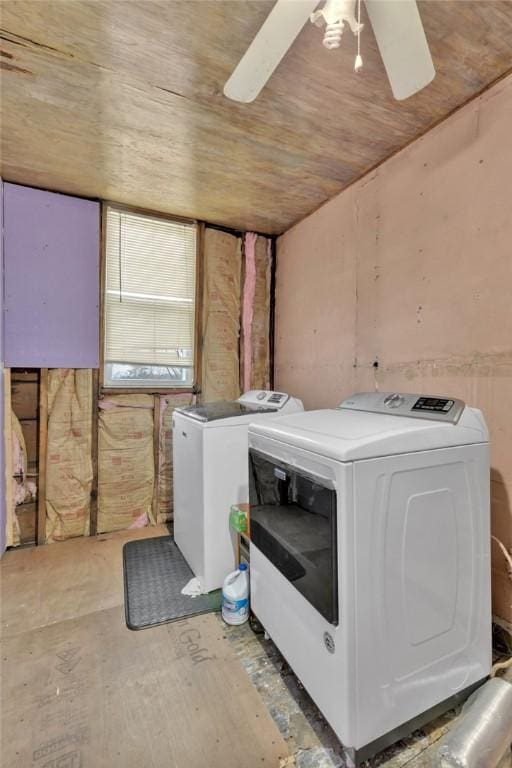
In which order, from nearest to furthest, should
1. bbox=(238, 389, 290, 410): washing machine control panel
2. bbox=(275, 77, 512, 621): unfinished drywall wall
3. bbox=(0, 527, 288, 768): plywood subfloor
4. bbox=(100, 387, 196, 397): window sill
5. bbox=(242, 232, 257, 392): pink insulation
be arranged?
bbox=(0, 527, 288, 768): plywood subfloor
bbox=(275, 77, 512, 621): unfinished drywall wall
bbox=(238, 389, 290, 410): washing machine control panel
bbox=(100, 387, 196, 397): window sill
bbox=(242, 232, 257, 392): pink insulation

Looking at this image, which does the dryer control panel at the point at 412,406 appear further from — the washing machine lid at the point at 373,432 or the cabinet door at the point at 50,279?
the cabinet door at the point at 50,279

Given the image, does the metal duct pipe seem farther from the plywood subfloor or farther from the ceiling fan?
the ceiling fan

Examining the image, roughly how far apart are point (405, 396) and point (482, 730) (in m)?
1.08

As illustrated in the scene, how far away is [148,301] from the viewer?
287cm

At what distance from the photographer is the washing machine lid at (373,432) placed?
107 centimetres

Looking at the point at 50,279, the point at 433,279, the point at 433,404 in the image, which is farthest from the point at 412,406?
the point at 50,279

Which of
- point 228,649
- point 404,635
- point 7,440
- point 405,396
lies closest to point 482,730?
point 404,635

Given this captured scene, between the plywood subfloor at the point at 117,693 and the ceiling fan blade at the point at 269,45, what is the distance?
88.7 inches

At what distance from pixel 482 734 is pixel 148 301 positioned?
2901mm

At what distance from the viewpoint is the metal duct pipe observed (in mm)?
1003

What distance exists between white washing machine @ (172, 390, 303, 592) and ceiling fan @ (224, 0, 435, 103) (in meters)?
1.52

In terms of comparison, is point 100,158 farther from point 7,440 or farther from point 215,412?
point 7,440

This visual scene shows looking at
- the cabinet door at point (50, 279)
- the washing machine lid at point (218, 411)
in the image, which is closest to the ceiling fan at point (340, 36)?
the washing machine lid at point (218, 411)

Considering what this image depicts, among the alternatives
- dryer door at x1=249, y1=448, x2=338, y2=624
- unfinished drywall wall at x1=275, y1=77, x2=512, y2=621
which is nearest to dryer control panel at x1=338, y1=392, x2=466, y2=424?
unfinished drywall wall at x1=275, y1=77, x2=512, y2=621
